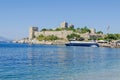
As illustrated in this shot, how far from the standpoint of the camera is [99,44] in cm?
19162

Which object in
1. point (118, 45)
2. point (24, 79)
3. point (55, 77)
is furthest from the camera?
point (118, 45)

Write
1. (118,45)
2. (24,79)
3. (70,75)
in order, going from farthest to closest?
(118,45) < (70,75) < (24,79)

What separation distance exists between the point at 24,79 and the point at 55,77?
2.78 metres

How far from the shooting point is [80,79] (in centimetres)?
2609

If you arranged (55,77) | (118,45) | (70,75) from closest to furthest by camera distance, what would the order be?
1. (55,77)
2. (70,75)
3. (118,45)

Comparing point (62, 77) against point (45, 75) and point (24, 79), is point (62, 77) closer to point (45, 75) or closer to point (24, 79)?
point (45, 75)

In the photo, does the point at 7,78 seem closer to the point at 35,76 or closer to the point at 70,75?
the point at 35,76

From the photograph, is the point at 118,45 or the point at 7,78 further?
the point at 118,45

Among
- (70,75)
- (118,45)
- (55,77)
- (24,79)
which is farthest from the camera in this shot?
(118,45)

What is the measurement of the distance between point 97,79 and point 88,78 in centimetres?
74

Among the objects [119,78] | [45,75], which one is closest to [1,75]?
[45,75]

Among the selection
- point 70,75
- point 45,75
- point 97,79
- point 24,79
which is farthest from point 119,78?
point 24,79

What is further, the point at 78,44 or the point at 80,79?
A: the point at 78,44

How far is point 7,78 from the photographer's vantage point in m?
25.4
